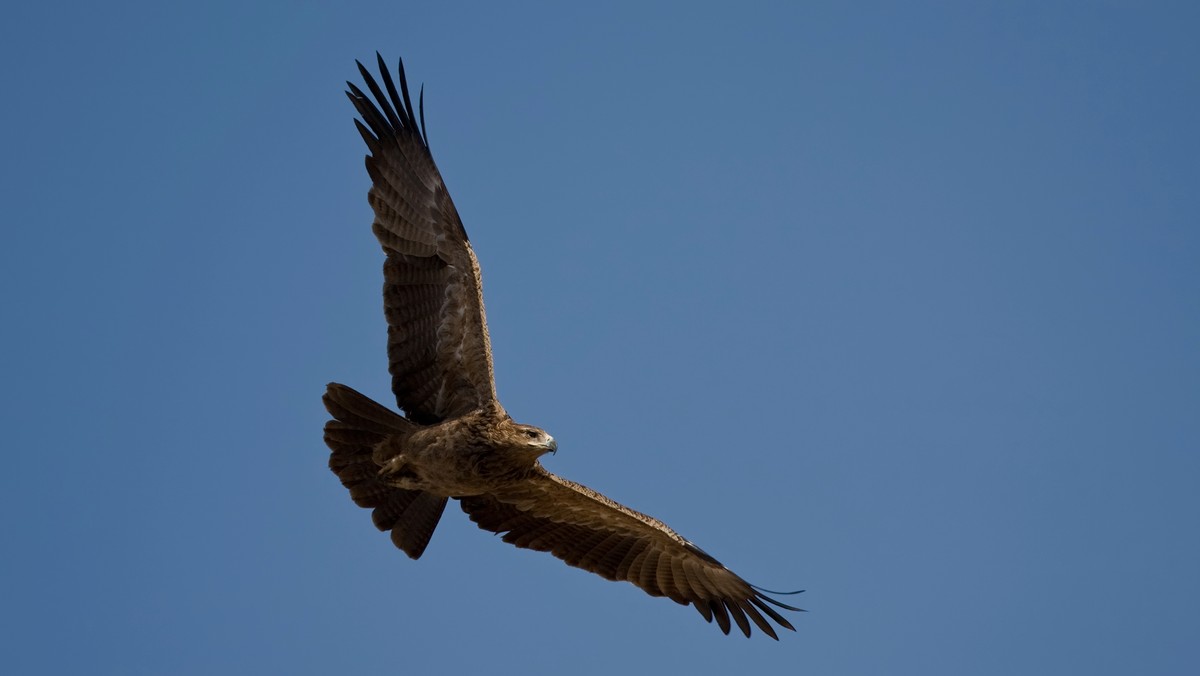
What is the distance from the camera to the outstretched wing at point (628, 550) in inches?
440

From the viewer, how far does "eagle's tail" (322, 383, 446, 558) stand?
1041cm

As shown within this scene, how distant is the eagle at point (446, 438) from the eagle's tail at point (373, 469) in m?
0.01

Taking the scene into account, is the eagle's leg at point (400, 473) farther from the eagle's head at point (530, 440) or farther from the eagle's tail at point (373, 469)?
the eagle's head at point (530, 440)

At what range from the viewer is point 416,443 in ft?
33.6

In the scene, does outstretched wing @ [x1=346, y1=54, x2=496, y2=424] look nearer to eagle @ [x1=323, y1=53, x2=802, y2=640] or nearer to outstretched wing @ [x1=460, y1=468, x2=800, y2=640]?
eagle @ [x1=323, y1=53, x2=802, y2=640]

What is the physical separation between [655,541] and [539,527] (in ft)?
3.37

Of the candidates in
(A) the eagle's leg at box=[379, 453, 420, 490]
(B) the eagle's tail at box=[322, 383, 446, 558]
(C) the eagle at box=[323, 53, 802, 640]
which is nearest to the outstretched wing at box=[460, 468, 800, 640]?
(C) the eagle at box=[323, 53, 802, 640]

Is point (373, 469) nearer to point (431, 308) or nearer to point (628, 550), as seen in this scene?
point (431, 308)

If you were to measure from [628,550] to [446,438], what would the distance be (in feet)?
7.36

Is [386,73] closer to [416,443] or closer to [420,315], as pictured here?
[420,315]

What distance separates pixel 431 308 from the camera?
10578 mm

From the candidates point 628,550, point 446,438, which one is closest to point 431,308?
point 446,438

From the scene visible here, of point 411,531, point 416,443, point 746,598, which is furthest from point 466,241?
point 746,598

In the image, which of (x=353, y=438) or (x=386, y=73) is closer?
(x=353, y=438)
